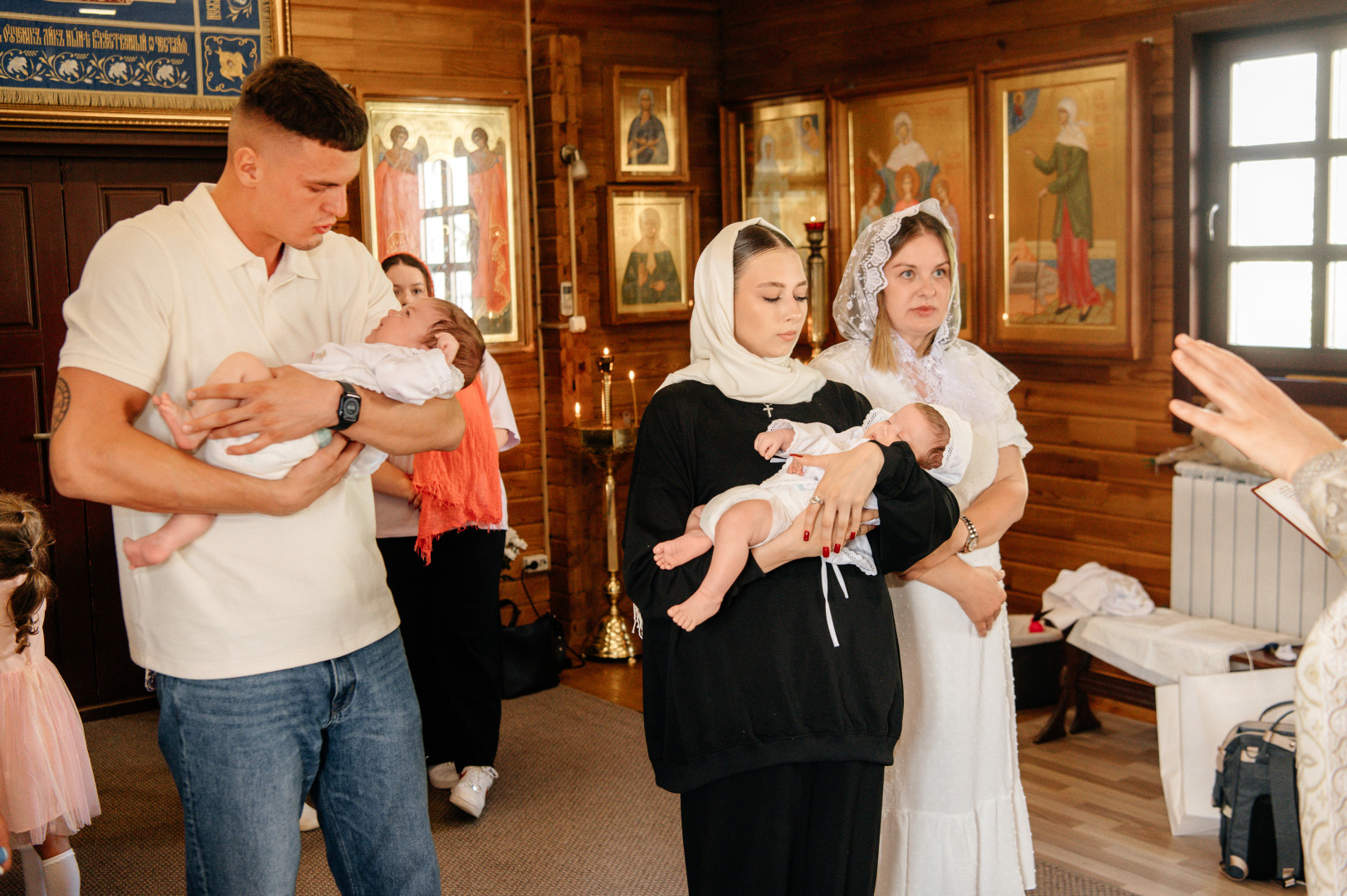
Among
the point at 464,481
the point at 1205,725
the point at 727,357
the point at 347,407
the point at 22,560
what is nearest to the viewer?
the point at 347,407

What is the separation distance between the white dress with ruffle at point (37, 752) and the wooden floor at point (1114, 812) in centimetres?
241

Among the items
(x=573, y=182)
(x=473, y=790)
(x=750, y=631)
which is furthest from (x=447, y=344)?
(x=573, y=182)

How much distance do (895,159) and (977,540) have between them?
11.0ft

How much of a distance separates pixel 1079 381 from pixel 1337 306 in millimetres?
1004

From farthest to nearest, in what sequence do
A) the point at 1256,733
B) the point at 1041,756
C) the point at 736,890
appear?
the point at 1041,756, the point at 1256,733, the point at 736,890

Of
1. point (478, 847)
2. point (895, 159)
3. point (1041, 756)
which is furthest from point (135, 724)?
point (895, 159)

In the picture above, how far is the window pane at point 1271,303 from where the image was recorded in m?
4.43

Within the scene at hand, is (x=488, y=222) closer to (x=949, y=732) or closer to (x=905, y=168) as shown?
(x=905, y=168)

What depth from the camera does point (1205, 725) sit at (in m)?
3.87

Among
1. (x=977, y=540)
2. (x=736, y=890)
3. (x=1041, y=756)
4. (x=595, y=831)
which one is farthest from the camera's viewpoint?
(x=1041, y=756)

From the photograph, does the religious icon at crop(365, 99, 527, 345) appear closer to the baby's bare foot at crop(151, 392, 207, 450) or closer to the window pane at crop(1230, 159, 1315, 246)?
the window pane at crop(1230, 159, 1315, 246)

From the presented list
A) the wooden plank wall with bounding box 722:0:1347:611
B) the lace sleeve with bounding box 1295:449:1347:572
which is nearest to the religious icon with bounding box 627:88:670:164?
the wooden plank wall with bounding box 722:0:1347:611

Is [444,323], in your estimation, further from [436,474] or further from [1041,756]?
[1041,756]

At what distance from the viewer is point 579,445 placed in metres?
5.63
